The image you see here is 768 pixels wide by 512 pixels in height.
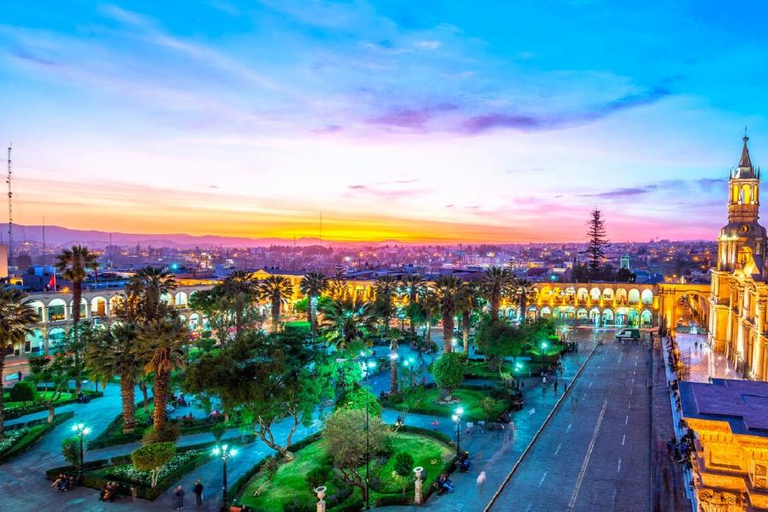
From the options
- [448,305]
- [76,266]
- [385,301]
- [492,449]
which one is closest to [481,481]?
[492,449]

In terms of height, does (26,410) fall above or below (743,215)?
below

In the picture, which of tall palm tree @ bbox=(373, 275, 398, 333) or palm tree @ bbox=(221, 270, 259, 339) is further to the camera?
tall palm tree @ bbox=(373, 275, 398, 333)

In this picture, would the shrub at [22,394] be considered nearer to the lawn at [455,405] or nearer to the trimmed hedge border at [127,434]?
the trimmed hedge border at [127,434]

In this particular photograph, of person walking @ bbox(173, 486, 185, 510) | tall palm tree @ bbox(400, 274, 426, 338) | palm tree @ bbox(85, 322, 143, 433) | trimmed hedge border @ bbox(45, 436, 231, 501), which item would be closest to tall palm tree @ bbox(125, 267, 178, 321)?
palm tree @ bbox(85, 322, 143, 433)

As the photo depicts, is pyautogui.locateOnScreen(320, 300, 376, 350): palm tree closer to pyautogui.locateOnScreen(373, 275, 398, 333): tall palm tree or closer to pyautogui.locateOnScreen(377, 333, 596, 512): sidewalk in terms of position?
pyautogui.locateOnScreen(377, 333, 596, 512): sidewalk

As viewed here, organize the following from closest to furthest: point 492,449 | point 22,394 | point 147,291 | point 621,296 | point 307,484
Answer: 1. point 307,484
2. point 492,449
3. point 22,394
4. point 147,291
5. point 621,296

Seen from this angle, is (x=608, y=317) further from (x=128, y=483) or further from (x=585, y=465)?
(x=128, y=483)
